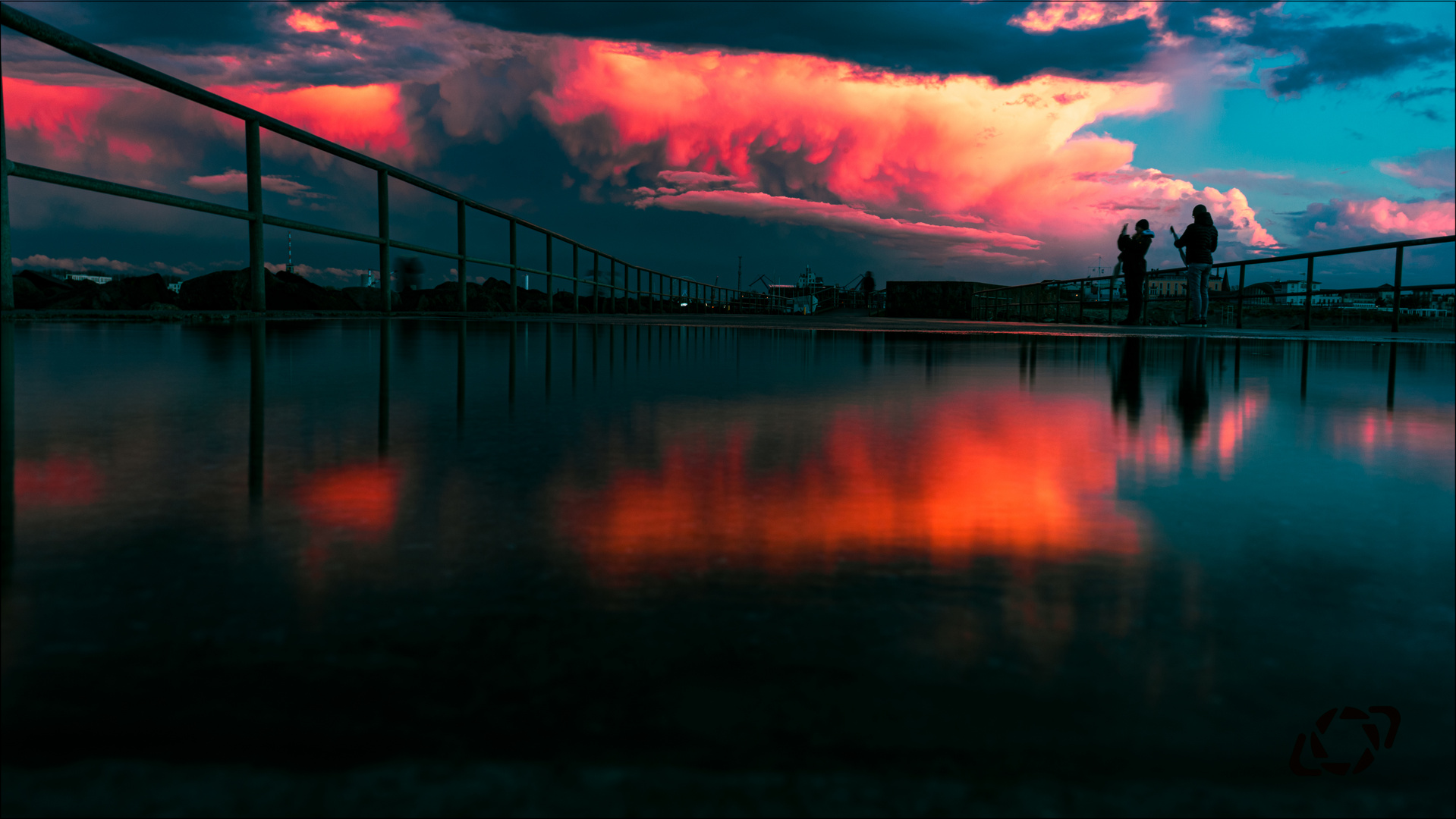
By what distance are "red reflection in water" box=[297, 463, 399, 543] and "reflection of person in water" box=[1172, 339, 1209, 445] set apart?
1.66 m

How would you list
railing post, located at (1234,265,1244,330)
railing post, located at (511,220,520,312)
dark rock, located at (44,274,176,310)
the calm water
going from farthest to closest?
railing post, located at (1234,265,1244,330)
railing post, located at (511,220,520,312)
dark rock, located at (44,274,176,310)
the calm water

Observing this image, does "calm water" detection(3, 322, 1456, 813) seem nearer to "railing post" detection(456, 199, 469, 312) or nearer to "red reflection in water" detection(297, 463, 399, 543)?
"red reflection in water" detection(297, 463, 399, 543)

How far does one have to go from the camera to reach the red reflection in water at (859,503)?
1143 millimetres

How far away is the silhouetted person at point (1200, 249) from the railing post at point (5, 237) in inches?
450

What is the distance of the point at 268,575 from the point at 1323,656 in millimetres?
1041

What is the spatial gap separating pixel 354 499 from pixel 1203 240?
11.9m

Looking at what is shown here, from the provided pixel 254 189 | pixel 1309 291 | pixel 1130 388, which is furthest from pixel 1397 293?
pixel 254 189

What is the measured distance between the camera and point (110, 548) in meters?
1.09

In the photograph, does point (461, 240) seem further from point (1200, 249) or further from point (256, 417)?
point (1200, 249)

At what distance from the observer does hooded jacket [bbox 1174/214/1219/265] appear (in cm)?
1118

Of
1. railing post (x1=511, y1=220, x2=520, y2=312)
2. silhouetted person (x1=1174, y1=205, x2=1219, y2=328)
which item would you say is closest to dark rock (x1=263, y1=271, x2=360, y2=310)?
railing post (x1=511, y1=220, x2=520, y2=312)

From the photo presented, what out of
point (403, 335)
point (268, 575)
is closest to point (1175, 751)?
point (268, 575)

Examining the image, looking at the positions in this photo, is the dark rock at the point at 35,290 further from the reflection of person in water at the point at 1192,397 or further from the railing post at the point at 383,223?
the reflection of person in water at the point at 1192,397

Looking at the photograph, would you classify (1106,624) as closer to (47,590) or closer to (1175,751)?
(1175,751)
